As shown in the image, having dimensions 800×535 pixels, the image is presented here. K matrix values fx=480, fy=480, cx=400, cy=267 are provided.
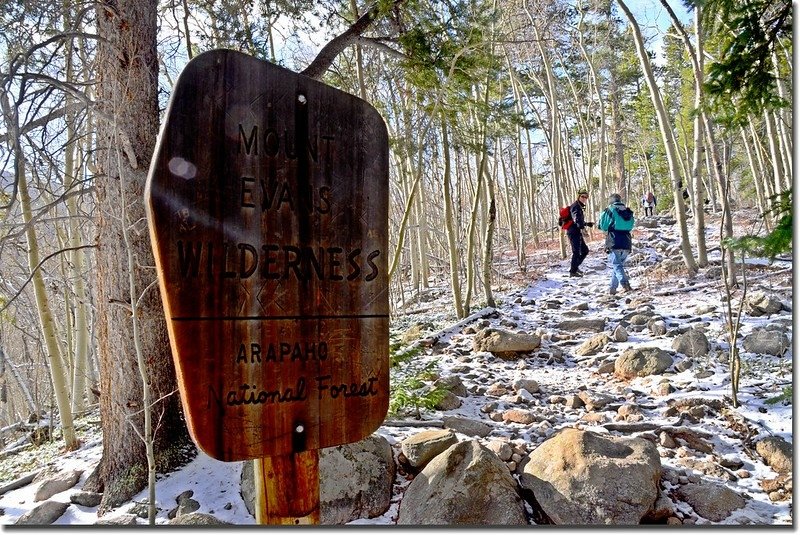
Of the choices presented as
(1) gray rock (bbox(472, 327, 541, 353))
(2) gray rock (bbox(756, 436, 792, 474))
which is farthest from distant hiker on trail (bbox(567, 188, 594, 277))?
(2) gray rock (bbox(756, 436, 792, 474))

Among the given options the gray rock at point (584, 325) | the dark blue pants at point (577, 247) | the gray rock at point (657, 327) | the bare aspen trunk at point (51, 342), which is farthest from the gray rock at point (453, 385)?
the dark blue pants at point (577, 247)

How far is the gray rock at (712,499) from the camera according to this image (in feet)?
10.6

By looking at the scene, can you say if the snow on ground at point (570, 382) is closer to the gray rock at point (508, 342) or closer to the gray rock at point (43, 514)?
the gray rock at point (43, 514)

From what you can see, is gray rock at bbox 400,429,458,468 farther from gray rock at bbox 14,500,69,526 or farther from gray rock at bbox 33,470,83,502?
gray rock at bbox 33,470,83,502

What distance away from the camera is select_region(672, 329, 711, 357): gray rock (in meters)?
5.74

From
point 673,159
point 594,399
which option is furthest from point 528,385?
point 673,159

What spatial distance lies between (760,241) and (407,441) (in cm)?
276

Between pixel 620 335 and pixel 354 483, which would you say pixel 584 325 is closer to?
pixel 620 335

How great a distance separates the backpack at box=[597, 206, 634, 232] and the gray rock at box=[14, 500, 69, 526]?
818 centimetres

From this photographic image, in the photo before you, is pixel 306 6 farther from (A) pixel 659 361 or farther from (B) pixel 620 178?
(B) pixel 620 178

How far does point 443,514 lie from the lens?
3051mm

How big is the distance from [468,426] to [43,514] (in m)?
3.44

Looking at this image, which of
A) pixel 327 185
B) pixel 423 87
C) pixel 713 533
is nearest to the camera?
pixel 327 185

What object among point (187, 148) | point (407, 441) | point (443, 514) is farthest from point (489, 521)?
point (187, 148)
